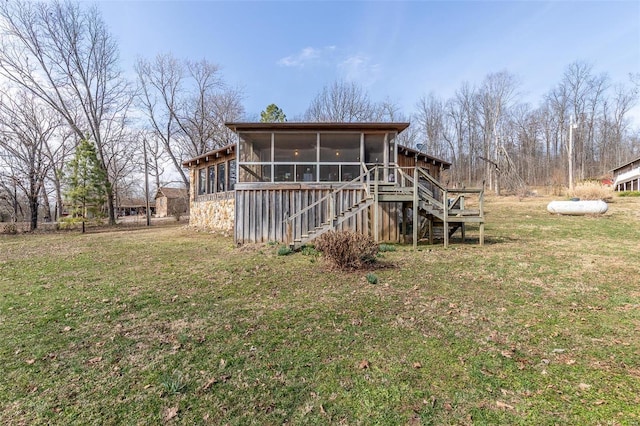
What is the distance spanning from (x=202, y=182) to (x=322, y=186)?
9587mm

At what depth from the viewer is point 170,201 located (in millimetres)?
40031

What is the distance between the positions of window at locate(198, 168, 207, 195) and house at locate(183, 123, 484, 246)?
20.3 feet

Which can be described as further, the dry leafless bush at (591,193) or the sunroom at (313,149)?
the dry leafless bush at (591,193)

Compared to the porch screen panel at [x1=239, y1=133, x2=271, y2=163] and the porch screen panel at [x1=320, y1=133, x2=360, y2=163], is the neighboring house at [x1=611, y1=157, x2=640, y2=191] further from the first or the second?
the porch screen panel at [x1=239, y1=133, x2=271, y2=163]

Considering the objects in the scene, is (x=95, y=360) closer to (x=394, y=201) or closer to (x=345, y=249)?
(x=345, y=249)

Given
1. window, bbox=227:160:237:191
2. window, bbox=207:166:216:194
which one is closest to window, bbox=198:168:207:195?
window, bbox=207:166:216:194

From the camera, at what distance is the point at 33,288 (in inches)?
232

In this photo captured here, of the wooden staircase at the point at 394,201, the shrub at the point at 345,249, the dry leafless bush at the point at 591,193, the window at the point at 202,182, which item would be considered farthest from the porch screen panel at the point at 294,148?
the dry leafless bush at the point at 591,193

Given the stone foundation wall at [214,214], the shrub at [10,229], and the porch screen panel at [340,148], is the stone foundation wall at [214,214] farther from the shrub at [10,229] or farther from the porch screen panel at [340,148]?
the shrub at [10,229]

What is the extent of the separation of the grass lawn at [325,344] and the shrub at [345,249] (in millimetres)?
387

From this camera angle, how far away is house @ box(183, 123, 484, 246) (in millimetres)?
10133

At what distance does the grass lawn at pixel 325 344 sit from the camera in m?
2.48

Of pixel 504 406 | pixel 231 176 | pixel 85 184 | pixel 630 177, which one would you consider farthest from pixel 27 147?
pixel 630 177

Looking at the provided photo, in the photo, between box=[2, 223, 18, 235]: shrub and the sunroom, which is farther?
box=[2, 223, 18, 235]: shrub
